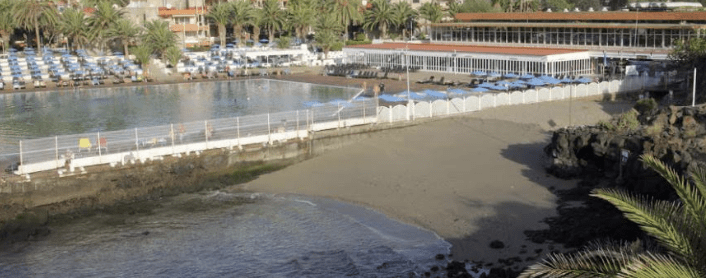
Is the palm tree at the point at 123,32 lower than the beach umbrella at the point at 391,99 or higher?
higher

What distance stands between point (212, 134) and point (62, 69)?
34.5 m

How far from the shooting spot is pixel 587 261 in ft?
30.4

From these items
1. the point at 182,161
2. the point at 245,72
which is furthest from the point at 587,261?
the point at 245,72

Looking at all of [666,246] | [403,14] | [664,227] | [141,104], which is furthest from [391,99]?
[403,14]

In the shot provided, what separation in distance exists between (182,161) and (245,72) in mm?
35261

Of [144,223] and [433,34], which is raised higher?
[433,34]

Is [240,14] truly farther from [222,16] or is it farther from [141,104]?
[141,104]

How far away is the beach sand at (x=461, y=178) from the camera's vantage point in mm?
20875

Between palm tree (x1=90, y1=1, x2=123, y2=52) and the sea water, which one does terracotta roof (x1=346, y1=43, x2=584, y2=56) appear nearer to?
palm tree (x1=90, y1=1, x2=123, y2=52)

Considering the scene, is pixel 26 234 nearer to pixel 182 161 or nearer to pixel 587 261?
pixel 182 161

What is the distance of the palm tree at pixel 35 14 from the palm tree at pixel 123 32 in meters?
5.43

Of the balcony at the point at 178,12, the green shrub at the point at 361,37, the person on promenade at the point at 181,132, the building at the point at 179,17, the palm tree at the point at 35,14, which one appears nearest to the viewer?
the person on promenade at the point at 181,132

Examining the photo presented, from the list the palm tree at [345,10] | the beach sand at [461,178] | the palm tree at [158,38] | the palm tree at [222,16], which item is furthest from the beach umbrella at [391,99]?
the palm tree at [345,10]

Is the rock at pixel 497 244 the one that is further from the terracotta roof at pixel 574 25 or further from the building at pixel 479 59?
the terracotta roof at pixel 574 25
